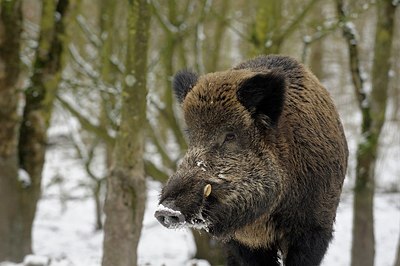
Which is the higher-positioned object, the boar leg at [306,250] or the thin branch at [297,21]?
the thin branch at [297,21]

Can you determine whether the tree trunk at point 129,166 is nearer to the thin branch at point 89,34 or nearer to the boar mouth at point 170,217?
the boar mouth at point 170,217

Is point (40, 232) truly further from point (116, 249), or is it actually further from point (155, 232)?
point (116, 249)

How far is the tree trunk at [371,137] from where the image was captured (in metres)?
9.42

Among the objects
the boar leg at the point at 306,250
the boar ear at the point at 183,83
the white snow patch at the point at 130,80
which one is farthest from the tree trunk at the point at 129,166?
the boar leg at the point at 306,250

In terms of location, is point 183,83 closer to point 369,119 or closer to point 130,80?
point 130,80

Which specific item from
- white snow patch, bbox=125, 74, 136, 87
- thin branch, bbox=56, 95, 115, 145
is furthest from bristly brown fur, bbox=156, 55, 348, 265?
thin branch, bbox=56, 95, 115, 145

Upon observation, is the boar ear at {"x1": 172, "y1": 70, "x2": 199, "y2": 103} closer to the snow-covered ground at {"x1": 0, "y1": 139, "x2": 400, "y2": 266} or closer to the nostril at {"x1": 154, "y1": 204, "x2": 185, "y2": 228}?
the nostril at {"x1": 154, "y1": 204, "x2": 185, "y2": 228}

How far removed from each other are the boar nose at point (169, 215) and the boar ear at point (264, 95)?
1.06m

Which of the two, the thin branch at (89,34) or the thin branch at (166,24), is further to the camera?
the thin branch at (89,34)

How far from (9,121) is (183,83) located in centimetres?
450

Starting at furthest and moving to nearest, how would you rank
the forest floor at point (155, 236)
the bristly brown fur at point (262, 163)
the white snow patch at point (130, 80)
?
the forest floor at point (155, 236) → the white snow patch at point (130, 80) → the bristly brown fur at point (262, 163)

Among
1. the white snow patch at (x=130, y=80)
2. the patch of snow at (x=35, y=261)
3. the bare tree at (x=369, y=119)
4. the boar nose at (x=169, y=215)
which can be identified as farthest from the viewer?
the bare tree at (x=369, y=119)

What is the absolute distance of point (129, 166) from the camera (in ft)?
20.5

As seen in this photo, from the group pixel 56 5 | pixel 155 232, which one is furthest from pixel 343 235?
pixel 56 5
